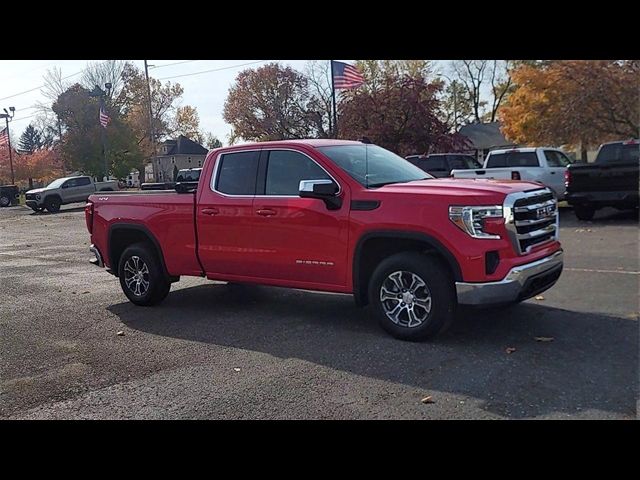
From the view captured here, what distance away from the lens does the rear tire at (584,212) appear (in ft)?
47.0

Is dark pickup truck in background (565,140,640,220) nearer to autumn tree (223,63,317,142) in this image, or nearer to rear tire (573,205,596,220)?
rear tire (573,205,596,220)

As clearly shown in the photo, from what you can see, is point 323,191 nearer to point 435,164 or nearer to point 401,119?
point 435,164

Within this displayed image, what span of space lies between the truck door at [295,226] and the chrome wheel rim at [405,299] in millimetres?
513

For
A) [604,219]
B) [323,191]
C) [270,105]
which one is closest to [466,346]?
[323,191]

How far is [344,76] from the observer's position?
2003 centimetres

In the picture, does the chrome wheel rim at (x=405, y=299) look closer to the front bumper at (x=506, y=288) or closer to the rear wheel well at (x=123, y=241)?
the front bumper at (x=506, y=288)

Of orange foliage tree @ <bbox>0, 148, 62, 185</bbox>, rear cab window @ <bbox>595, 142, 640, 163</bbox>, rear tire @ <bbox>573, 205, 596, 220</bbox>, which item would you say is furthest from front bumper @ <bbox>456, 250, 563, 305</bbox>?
orange foliage tree @ <bbox>0, 148, 62, 185</bbox>

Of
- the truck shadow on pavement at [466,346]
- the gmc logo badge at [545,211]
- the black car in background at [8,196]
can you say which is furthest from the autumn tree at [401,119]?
the black car in background at [8,196]

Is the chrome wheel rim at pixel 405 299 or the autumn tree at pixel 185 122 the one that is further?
the autumn tree at pixel 185 122

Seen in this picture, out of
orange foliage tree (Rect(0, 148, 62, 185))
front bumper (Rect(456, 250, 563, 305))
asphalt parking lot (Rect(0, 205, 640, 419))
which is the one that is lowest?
asphalt parking lot (Rect(0, 205, 640, 419))

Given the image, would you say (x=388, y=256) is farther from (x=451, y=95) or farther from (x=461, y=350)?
(x=451, y=95)

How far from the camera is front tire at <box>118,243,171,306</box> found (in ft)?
25.0

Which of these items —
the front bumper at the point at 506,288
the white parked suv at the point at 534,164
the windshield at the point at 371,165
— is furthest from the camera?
the white parked suv at the point at 534,164

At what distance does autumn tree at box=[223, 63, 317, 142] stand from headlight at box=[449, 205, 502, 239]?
34854 mm
